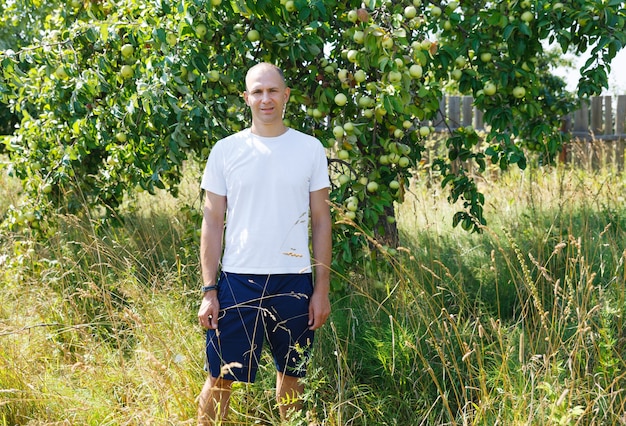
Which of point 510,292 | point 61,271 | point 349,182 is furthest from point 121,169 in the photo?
point 510,292

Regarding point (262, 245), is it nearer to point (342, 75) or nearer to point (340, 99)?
point (340, 99)

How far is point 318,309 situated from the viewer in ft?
8.79

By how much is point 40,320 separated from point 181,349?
98 cm

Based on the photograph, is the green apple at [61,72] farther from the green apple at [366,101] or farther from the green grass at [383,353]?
the green apple at [366,101]

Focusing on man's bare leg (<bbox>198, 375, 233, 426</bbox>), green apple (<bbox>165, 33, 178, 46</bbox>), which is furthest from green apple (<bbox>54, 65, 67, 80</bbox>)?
man's bare leg (<bbox>198, 375, 233, 426</bbox>)

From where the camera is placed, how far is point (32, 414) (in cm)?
303

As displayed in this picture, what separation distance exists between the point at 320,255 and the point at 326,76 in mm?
1046

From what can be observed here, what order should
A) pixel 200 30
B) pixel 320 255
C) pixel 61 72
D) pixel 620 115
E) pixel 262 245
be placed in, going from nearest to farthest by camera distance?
pixel 262 245 < pixel 320 255 < pixel 200 30 < pixel 61 72 < pixel 620 115

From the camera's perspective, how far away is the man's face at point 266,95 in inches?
103

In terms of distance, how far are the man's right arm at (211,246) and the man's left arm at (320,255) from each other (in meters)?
0.37

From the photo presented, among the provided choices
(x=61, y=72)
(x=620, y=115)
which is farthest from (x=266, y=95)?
(x=620, y=115)

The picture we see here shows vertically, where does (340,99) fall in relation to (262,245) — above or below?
above

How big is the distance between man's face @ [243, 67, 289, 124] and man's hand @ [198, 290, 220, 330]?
72cm

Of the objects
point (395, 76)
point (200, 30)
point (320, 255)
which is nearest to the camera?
point (320, 255)
